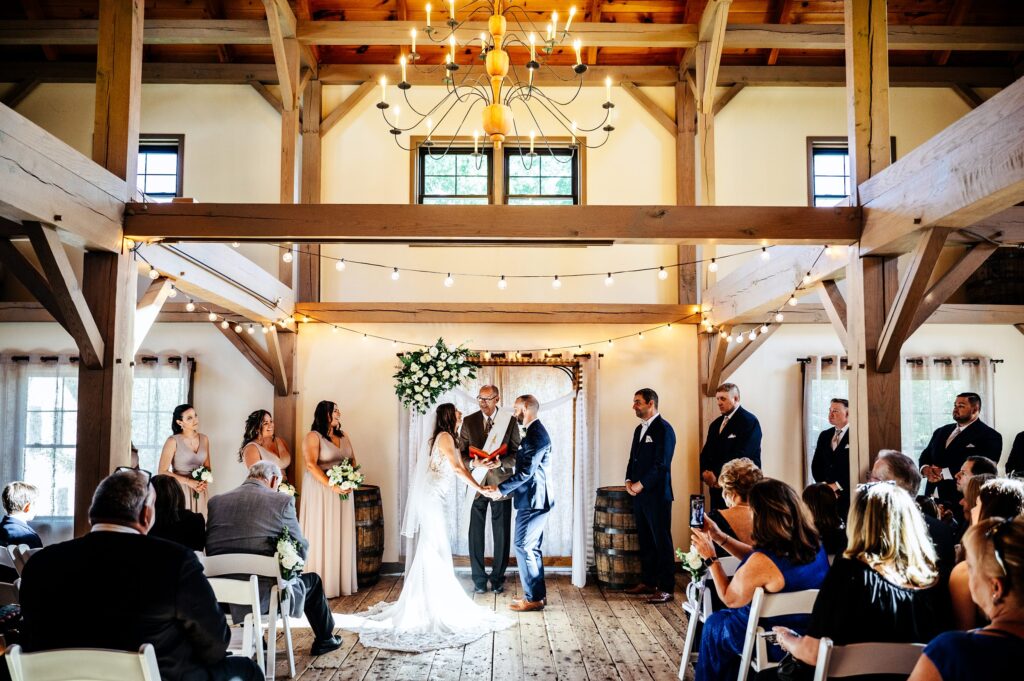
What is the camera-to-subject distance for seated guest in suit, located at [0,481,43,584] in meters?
4.38

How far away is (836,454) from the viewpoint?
20.4 ft

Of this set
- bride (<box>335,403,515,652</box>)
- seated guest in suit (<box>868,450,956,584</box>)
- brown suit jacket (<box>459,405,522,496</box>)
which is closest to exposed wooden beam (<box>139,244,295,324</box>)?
bride (<box>335,403,515,652</box>)

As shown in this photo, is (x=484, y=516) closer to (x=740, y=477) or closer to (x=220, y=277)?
(x=220, y=277)

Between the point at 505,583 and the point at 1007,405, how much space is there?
5296 millimetres

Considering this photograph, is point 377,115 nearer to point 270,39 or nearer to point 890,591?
point 270,39

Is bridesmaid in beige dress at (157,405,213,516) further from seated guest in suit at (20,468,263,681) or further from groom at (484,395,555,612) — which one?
seated guest in suit at (20,468,263,681)

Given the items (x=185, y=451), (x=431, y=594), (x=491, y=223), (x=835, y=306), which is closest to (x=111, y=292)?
(x=491, y=223)

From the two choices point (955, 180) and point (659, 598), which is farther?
point (659, 598)

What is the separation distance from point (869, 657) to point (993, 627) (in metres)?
0.70

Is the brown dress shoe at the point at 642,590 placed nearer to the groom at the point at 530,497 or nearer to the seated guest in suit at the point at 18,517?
the groom at the point at 530,497

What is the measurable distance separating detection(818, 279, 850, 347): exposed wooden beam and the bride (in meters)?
2.77

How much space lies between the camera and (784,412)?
25.5ft

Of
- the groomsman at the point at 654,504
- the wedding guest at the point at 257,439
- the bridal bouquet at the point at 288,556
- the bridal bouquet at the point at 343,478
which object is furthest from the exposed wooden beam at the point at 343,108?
the bridal bouquet at the point at 288,556

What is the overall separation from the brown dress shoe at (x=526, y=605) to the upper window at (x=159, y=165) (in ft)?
17.2
